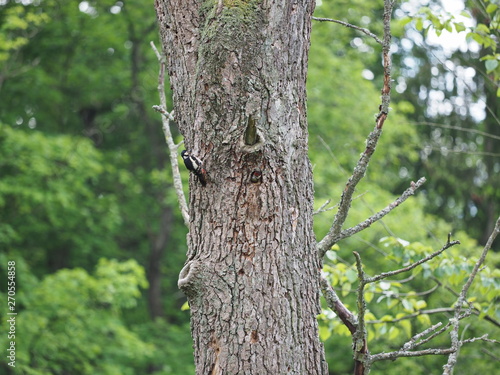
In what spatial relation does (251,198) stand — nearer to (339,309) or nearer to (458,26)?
(339,309)

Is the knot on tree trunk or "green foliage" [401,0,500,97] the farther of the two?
"green foliage" [401,0,500,97]

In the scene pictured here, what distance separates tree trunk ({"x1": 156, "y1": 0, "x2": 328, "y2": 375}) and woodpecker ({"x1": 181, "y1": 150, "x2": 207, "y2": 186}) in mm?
29

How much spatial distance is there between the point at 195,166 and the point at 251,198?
0.23 metres

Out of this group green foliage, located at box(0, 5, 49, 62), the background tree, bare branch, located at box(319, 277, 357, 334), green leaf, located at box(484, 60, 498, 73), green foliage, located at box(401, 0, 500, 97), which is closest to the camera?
bare branch, located at box(319, 277, 357, 334)

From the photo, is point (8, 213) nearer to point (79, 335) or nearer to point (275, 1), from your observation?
point (79, 335)

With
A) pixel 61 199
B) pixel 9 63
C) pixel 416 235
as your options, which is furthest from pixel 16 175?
pixel 416 235

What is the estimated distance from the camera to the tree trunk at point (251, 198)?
2.13 meters

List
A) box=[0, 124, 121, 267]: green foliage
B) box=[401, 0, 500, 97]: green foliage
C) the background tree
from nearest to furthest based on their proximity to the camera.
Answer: box=[401, 0, 500, 97]: green foliage < the background tree < box=[0, 124, 121, 267]: green foliage

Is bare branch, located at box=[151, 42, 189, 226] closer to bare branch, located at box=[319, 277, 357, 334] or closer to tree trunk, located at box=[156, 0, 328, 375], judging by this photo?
tree trunk, located at box=[156, 0, 328, 375]

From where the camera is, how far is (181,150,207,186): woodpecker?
223 cm

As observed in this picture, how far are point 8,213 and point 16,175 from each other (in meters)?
1.10

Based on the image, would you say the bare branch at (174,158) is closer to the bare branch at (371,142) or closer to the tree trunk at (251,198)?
the tree trunk at (251,198)

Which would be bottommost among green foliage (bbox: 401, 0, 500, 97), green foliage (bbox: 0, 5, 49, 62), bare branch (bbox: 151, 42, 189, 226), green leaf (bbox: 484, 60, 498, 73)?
bare branch (bbox: 151, 42, 189, 226)

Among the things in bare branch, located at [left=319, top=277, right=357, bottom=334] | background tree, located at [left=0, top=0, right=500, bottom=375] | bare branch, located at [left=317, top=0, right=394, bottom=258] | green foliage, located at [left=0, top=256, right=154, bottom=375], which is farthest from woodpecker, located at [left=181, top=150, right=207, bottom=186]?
green foliage, located at [left=0, top=256, right=154, bottom=375]
